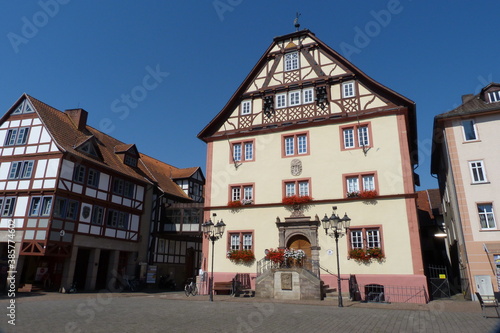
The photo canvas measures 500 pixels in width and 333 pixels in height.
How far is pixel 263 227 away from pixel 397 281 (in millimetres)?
8253

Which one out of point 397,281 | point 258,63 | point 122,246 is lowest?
point 397,281

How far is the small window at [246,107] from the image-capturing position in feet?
85.3

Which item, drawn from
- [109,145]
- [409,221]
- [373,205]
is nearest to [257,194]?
[373,205]

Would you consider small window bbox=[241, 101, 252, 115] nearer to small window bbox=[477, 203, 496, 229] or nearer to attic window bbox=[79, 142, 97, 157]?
attic window bbox=[79, 142, 97, 157]

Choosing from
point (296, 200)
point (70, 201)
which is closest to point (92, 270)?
point (70, 201)

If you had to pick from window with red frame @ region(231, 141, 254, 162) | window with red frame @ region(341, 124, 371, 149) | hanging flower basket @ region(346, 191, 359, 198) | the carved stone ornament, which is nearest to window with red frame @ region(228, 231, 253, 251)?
the carved stone ornament

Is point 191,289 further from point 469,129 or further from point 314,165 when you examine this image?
point 469,129

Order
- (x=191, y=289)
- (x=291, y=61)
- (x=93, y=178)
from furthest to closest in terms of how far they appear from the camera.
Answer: (x=93, y=178) < (x=291, y=61) < (x=191, y=289)

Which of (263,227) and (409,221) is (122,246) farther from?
(409,221)

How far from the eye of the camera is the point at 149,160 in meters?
40.2

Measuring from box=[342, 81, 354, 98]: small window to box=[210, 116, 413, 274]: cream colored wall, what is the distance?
220 centimetres

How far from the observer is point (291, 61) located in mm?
25703

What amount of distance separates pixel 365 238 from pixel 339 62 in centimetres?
1164

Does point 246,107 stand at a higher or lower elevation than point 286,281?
higher
